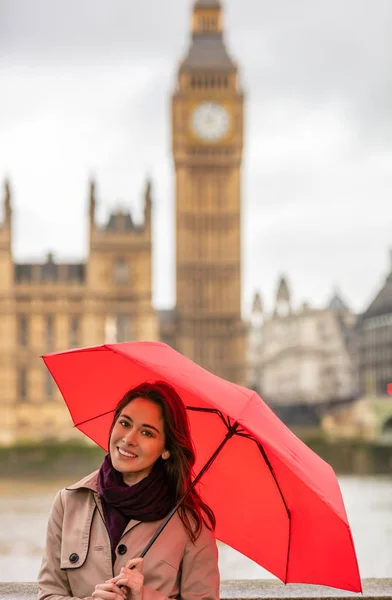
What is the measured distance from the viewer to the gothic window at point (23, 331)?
38.9 meters

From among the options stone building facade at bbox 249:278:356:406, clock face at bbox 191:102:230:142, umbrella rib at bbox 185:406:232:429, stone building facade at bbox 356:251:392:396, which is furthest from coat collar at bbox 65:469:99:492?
stone building facade at bbox 249:278:356:406

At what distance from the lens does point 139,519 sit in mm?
2105

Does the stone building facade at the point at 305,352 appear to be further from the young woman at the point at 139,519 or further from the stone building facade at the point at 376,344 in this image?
the young woman at the point at 139,519

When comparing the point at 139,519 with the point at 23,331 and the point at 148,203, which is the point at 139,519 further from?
the point at 23,331

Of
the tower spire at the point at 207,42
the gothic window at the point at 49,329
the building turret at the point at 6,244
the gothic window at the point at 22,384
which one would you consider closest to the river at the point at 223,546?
the gothic window at the point at 22,384

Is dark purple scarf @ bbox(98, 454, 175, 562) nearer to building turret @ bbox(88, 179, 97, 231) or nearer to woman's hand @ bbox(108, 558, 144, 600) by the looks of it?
woman's hand @ bbox(108, 558, 144, 600)

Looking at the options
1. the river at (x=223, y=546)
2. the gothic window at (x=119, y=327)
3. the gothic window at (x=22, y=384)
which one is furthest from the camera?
the gothic window at (x=119, y=327)

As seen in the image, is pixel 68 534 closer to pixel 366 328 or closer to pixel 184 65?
pixel 184 65

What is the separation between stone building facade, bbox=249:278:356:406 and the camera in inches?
1978

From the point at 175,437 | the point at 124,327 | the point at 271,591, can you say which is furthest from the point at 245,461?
the point at 124,327

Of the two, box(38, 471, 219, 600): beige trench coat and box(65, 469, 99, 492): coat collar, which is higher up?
box(65, 469, 99, 492): coat collar

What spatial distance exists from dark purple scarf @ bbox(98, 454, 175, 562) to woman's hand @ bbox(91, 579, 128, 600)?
12 centimetres

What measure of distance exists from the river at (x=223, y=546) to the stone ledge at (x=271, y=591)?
30.0 ft

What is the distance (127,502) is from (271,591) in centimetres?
98
